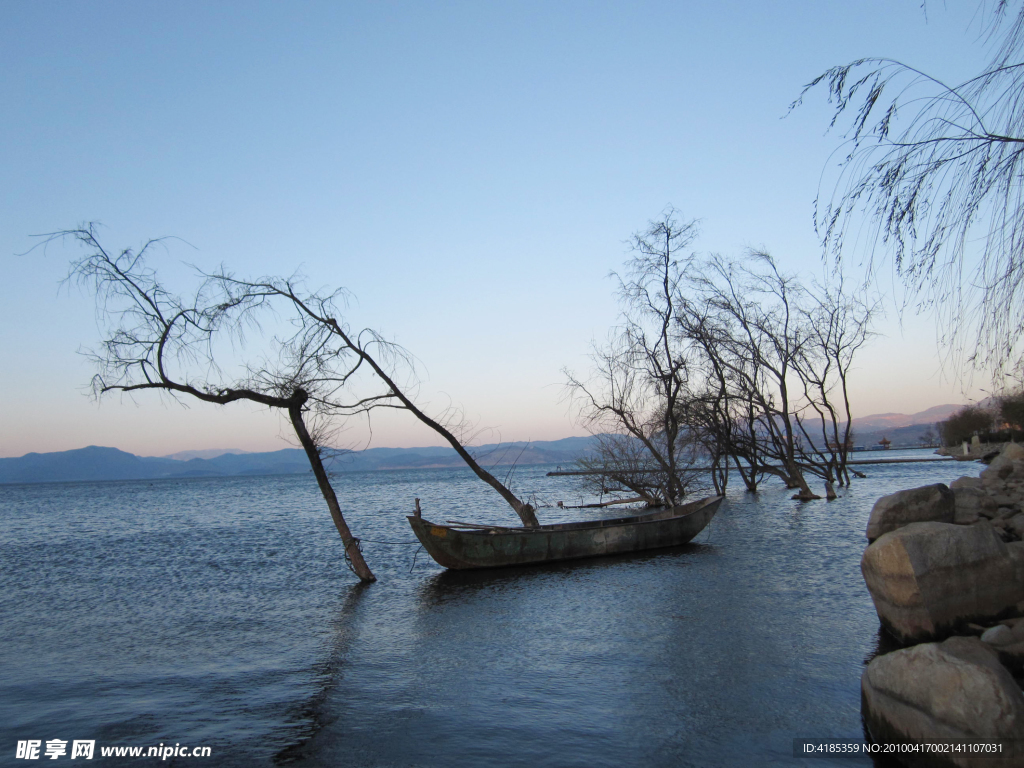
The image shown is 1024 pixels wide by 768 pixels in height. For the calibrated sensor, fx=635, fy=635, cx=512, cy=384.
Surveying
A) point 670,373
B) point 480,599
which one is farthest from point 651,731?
point 670,373

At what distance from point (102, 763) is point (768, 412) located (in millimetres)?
36865

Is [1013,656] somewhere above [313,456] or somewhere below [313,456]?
below

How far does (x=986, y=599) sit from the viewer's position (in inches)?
305

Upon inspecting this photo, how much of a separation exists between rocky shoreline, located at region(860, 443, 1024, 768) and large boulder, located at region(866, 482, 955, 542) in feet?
0.05

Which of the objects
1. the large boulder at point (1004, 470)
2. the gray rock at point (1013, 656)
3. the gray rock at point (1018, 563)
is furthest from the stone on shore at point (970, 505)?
the large boulder at point (1004, 470)

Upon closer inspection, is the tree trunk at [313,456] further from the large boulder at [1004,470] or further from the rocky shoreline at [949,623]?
the large boulder at [1004,470]

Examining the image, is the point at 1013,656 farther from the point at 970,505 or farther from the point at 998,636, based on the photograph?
the point at 970,505

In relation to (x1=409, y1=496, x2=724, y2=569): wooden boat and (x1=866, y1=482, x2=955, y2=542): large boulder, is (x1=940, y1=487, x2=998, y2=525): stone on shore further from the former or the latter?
(x1=409, y1=496, x2=724, y2=569): wooden boat

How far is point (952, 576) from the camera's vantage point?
7727mm

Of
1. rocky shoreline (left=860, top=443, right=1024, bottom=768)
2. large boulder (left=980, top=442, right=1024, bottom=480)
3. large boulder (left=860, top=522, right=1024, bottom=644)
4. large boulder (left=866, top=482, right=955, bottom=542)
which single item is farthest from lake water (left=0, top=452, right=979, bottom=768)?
large boulder (left=980, top=442, right=1024, bottom=480)

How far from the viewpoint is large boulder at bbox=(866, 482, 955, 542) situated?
10469 mm

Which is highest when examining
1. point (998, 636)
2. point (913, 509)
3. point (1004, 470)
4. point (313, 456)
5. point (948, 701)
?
point (313, 456)

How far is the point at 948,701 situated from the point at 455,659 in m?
7.15

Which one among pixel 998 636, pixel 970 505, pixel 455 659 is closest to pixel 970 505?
pixel 970 505
